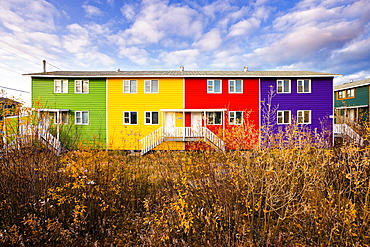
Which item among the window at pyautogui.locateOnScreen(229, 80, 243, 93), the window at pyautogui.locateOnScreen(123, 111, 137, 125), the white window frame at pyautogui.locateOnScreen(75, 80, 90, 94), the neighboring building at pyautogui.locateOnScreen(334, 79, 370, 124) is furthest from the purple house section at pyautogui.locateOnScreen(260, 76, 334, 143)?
the white window frame at pyautogui.locateOnScreen(75, 80, 90, 94)

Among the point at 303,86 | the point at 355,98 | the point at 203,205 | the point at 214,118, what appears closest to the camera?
the point at 203,205

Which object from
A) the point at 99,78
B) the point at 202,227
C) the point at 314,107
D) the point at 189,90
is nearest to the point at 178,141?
the point at 189,90

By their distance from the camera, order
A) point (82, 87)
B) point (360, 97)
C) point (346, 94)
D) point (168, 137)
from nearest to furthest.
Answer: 1. point (168, 137)
2. point (82, 87)
3. point (360, 97)
4. point (346, 94)

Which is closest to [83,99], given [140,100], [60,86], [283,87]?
[60,86]

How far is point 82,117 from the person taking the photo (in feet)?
54.5

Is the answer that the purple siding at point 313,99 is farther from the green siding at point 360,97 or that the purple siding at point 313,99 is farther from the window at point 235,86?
the green siding at point 360,97

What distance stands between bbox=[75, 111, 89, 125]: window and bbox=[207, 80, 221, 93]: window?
11.5 m

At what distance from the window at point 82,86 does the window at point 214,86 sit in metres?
11.3

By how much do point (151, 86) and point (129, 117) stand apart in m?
3.49

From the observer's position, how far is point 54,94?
16.6 metres

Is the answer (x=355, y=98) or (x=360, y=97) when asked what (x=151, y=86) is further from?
(x=355, y=98)

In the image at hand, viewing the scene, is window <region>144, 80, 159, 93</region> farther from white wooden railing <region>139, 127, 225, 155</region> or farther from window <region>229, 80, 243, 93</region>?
window <region>229, 80, 243, 93</region>

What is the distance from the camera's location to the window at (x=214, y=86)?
16.7 m

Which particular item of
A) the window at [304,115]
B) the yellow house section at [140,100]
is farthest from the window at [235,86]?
the window at [304,115]
